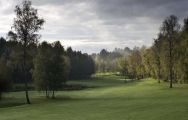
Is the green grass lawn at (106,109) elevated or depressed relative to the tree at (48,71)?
depressed

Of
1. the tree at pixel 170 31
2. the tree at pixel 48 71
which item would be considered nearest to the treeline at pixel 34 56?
the tree at pixel 48 71

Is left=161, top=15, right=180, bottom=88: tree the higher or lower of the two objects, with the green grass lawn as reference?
higher

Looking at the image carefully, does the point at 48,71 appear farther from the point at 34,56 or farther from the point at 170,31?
the point at 170,31

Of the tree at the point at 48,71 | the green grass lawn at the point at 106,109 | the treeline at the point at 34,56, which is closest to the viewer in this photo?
the green grass lawn at the point at 106,109

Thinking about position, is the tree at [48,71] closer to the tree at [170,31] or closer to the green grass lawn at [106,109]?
the green grass lawn at [106,109]

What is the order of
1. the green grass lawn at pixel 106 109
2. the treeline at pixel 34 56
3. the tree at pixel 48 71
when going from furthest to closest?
1. the tree at pixel 48 71
2. the treeline at pixel 34 56
3. the green grass lawn at pixel 106 109

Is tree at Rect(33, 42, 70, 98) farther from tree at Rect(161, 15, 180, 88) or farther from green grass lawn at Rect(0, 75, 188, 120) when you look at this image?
tree at Rect(161, 15, 180, 88)

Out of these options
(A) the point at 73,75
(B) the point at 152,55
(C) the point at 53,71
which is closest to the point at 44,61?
(C) the point at 53,71

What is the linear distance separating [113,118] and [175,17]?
5434cm

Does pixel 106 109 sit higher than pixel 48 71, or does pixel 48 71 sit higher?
pixel 48 71

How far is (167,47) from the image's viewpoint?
8769 centimetres

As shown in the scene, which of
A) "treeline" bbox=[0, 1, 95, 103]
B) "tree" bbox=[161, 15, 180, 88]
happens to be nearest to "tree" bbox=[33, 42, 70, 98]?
"treeline" bbox=[0, 1, 95, 103]

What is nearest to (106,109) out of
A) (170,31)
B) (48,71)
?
(48,71)

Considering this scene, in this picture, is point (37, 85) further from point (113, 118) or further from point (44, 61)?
point (113, 118)
